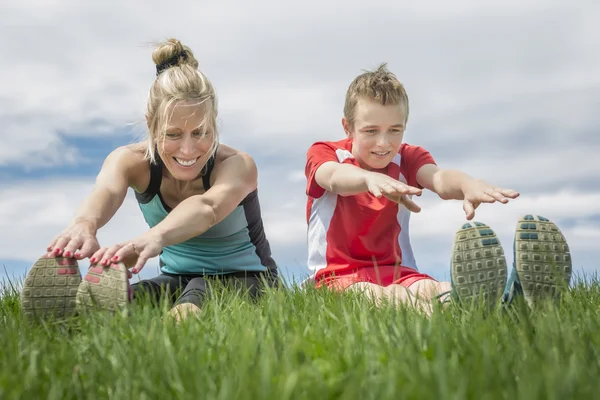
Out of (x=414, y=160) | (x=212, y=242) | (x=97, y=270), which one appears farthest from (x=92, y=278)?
(x=414, y=160)

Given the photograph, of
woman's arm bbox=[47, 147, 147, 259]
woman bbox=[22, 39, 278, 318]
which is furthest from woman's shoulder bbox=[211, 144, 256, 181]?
woman's arm bbox=[47, 147, 147, 259]

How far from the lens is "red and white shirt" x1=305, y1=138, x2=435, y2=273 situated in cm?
431

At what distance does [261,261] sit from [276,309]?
1788mm

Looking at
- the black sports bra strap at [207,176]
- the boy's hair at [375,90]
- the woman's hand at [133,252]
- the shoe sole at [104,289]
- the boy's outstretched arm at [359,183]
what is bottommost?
the shoe sole at [104,289]

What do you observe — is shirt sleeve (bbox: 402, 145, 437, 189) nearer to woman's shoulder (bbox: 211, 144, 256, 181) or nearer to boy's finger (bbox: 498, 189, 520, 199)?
woman's shoulder (bbox: 211, 144, 256, 181)

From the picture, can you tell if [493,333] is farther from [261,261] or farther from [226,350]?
[261,261]

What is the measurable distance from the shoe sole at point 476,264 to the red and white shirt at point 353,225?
117 centimetres

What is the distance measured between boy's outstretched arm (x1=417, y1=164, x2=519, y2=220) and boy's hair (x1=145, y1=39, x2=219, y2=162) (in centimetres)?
141

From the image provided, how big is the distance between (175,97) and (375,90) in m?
1.27

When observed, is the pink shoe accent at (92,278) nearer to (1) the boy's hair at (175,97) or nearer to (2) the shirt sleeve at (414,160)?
(1) the boy's hair at (175,97)

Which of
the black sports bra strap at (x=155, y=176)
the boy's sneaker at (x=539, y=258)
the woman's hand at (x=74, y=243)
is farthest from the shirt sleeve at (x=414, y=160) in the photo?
the woman's hand at (x=74, y=243)

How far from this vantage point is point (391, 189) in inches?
126

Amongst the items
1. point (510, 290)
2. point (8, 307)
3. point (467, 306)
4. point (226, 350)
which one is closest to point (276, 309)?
point (226, 350)

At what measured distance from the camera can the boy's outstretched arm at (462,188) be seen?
3289 millimetres
